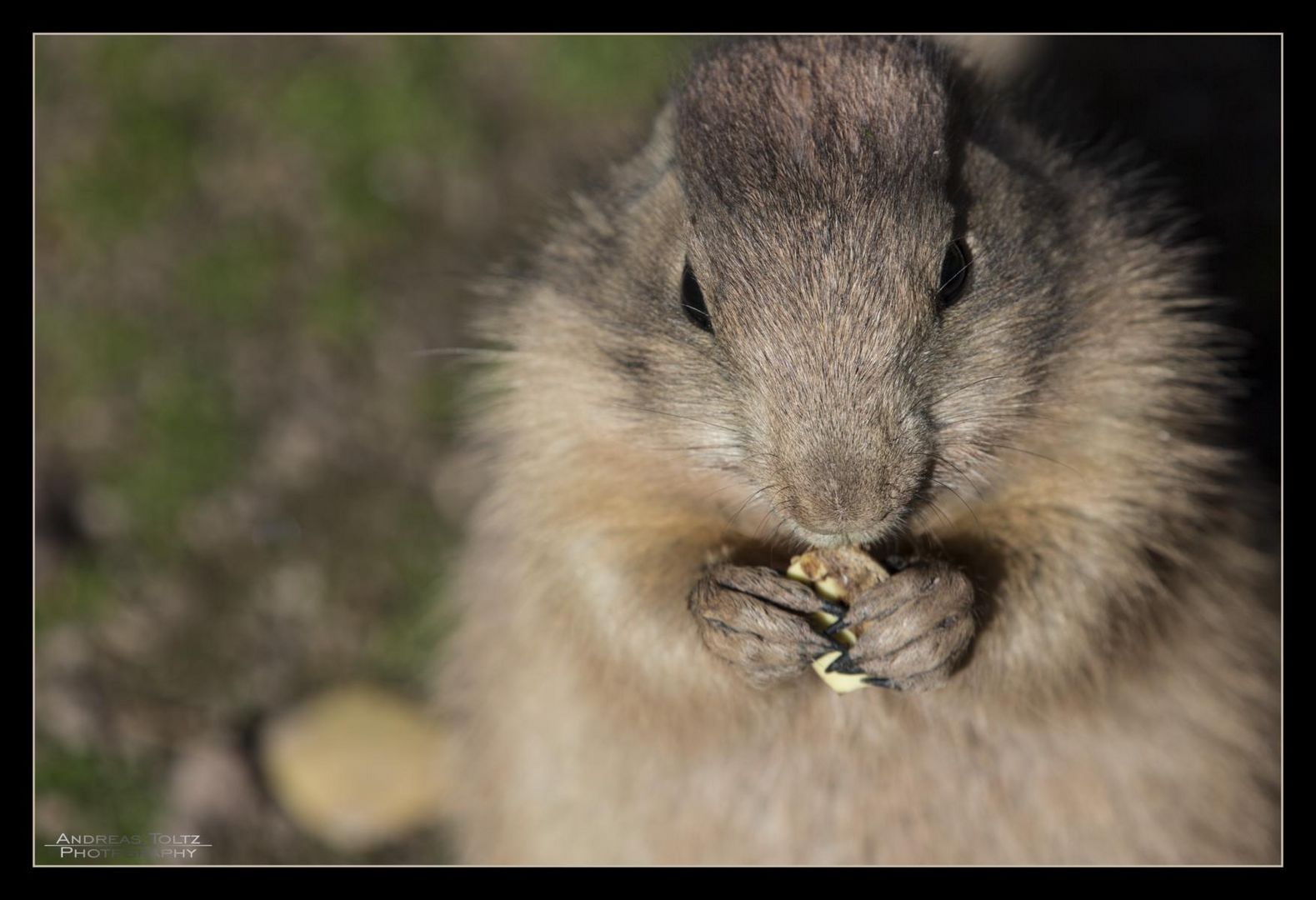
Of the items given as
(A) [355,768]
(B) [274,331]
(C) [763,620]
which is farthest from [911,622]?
(B) [274,331]

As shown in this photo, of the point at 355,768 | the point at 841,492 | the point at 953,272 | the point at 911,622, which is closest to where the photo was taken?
the point at 841,492

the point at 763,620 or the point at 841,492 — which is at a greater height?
the point at 841,492

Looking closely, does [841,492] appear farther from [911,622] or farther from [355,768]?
[355,768]

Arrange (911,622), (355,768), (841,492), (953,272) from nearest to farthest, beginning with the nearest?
(841,492), (953,272), (911,622), (355,768)

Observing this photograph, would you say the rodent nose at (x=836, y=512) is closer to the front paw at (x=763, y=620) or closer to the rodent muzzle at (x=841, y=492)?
the rodent muzzle at (x=841, y=492)

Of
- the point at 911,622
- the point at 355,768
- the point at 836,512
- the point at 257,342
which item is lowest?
the point at 355,768

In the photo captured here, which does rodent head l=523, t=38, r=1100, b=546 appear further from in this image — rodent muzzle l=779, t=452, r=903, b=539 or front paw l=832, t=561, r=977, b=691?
front paw l=832, t=561, r=977, b=691

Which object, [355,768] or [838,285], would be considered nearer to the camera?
[838,285]

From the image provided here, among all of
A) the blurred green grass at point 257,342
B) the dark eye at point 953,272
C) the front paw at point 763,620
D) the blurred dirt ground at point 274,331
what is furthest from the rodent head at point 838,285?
the blurred green grass at point 257,342
